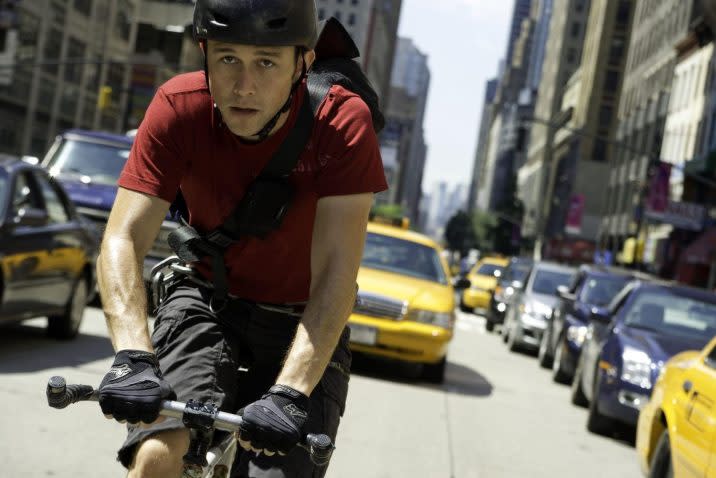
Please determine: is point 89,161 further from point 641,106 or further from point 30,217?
point 641,106

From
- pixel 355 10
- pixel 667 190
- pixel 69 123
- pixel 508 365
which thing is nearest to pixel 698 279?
pixel 667 190

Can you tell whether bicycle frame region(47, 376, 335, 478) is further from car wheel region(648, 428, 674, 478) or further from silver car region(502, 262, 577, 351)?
silver car region(502, 262, 577, 351)

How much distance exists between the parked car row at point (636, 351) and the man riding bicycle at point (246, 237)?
2.67 m

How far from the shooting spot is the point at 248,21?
3379 mm

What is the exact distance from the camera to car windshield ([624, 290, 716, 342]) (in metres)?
12.6

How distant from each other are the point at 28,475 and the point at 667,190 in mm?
48703

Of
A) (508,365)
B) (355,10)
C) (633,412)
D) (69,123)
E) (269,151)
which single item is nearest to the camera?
(269,151)

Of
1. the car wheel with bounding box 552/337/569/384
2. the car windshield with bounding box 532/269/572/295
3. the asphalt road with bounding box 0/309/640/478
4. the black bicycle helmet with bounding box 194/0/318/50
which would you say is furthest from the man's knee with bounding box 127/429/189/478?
the car windshield with bounding box 532/269/572/295

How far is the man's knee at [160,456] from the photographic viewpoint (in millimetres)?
3350

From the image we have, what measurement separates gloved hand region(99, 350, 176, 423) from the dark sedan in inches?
304

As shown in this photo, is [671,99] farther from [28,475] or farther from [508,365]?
[28,475]

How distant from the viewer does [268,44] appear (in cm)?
341

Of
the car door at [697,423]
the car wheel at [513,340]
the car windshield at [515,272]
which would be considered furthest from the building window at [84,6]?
the car door at [697,423]

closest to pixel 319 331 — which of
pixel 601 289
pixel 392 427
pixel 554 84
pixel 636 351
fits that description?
pixel 392 427
